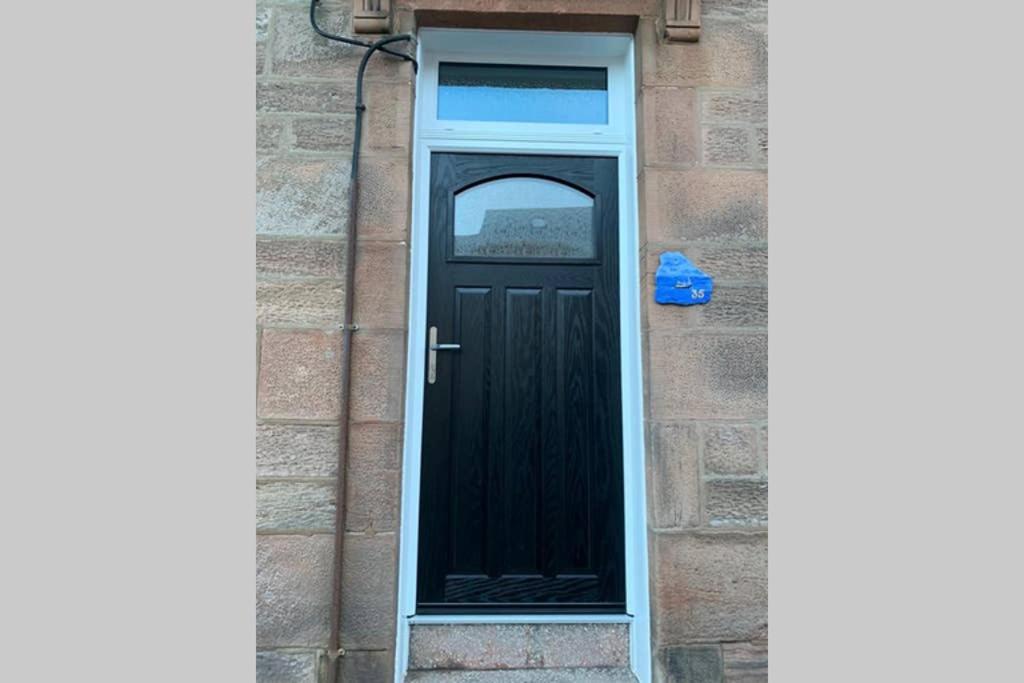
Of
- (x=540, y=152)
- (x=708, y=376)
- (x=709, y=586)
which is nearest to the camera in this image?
(x=709, y=586)

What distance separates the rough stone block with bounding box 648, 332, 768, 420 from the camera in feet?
8.64

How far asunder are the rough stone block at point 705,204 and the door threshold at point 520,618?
1.72 meters

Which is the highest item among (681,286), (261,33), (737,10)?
→ (737,10)

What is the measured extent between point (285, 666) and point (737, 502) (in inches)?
78.7

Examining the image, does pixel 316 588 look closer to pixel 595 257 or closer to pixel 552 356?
pixel 552 356

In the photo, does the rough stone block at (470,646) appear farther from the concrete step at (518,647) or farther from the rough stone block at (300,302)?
the rough stone block at (300,302)

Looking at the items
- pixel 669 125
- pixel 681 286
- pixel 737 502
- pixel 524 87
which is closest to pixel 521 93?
pixel 524 87

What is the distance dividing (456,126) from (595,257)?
0.95 meters

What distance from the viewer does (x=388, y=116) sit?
2781 millimetres

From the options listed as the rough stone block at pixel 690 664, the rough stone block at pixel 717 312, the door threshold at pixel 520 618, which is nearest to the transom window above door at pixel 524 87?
the rough stone block at pixel 717 312

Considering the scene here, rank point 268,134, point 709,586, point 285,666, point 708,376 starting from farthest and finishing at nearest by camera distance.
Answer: point 268,134
point 708,376
point 709,586
point 285,666

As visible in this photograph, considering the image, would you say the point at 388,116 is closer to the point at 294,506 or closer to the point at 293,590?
the point at 294,506

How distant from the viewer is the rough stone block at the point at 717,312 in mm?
2688

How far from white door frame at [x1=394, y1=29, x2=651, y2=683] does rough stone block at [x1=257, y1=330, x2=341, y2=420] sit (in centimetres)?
34
